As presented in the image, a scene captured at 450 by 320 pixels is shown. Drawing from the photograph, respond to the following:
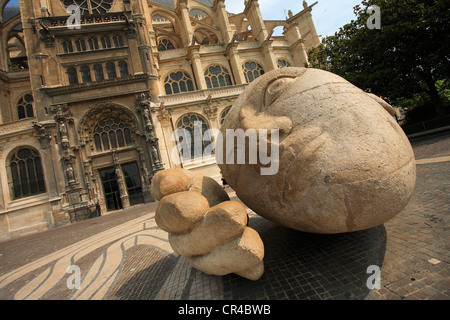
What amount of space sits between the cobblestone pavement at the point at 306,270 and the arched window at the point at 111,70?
59.5 ft

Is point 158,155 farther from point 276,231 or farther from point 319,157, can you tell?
point 319,157

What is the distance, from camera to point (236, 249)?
1.93 m

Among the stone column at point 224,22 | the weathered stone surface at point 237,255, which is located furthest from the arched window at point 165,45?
the weathered stone surface at point 237,255

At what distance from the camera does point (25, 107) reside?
2030 cm

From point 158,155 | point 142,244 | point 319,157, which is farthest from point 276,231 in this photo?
point 158,155

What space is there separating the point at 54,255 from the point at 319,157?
8119 mm

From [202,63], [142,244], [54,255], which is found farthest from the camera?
[202,63]

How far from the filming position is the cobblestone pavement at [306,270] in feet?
6.46

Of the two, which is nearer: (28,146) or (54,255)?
(54,255)

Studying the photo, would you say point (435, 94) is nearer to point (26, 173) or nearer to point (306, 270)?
point (306, 270)

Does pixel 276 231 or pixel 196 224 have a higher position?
pixel 196 224

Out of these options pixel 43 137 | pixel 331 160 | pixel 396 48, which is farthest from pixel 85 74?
pixel 396 48

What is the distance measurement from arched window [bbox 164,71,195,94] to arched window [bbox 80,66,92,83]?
6.77 m

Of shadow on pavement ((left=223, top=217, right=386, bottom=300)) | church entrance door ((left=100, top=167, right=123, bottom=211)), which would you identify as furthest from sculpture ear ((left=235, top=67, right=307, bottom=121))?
church entrance door ((left=100, top=167, right=123, bottom=211))
